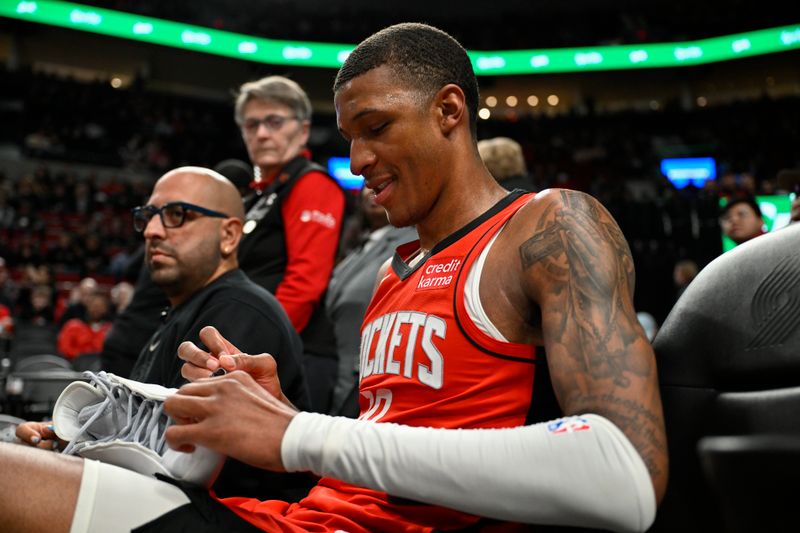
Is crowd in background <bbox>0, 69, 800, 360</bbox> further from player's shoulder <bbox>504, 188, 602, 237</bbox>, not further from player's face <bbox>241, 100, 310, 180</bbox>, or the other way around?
player's shoulder <bbox>504, 188, 602, 237</bbox>

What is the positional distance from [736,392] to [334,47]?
67.0 ft

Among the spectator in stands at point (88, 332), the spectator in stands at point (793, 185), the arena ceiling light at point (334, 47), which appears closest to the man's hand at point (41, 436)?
the spectator in stands at point (793, 185)

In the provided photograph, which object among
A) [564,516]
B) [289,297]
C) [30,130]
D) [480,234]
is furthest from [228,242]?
[30,130]

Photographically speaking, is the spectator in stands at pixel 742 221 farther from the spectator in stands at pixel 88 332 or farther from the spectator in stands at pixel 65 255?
the spectator in stands at pixel 65 255

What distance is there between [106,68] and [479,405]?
2157 centimetres

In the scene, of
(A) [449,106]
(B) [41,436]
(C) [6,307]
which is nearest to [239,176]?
(B) [41,436]

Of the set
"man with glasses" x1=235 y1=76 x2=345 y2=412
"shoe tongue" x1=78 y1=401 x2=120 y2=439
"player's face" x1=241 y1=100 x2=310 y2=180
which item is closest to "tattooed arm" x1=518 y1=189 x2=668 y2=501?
"shoe tongue" x1=78 y1=401 x2=120 y2=439

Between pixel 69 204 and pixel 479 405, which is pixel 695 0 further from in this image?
pixel 479 405

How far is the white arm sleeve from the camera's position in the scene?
1104 mm

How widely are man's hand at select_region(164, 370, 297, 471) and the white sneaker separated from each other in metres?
0.07

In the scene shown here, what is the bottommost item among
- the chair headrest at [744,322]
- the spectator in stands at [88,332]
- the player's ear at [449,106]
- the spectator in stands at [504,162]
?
the spectator in stands at [88,332]

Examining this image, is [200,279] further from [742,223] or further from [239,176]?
[742,223]

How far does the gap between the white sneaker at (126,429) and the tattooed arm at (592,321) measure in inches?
23.4

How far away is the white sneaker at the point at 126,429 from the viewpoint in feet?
4.36
